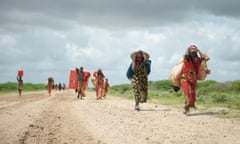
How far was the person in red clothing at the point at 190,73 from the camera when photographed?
53.4ft

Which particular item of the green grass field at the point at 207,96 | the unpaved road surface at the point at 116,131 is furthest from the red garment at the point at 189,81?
the unpaved road surface at the point at 116,131

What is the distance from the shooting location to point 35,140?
9695mm

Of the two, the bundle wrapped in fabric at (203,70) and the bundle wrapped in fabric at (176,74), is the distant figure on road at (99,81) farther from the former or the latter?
the bundle wrapped in fabric at (203,70)

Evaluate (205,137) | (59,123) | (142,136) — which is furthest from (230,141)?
(59,123)

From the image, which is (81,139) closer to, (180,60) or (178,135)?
(178,135)

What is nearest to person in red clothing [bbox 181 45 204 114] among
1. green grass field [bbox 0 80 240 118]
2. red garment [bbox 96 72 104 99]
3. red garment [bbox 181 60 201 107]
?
red garment [bbox 181 60 201 107]

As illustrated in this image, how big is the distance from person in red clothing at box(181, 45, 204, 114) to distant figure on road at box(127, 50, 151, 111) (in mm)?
2829

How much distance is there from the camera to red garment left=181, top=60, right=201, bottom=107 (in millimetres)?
16250

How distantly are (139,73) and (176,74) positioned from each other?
2371mm

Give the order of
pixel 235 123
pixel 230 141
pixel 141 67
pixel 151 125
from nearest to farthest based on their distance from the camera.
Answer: pixel 230 141
pixel 151 125
pixel 235 123
pixel 141 67

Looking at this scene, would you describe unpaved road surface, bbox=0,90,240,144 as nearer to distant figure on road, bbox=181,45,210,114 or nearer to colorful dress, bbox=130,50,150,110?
distant figure on road, bbox=181,45,210,114

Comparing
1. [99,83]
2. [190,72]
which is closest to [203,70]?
[190,72]

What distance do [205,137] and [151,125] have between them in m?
2.69

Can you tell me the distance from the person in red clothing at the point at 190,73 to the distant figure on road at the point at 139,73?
2829 millimetres
